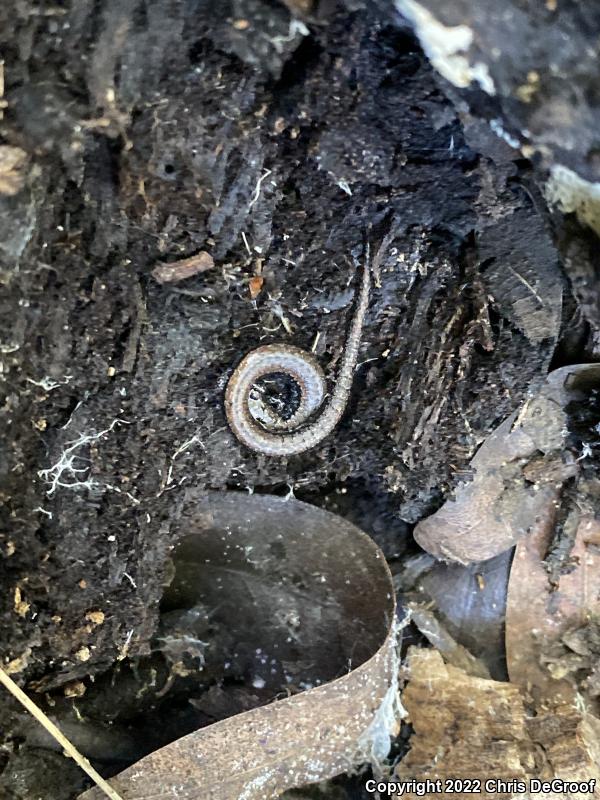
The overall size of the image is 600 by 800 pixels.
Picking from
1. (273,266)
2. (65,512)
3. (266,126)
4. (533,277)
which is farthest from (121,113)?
(533,277)

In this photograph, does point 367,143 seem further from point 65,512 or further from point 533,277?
point 65,512

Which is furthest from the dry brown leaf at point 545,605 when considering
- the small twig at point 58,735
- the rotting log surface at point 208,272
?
the small twig at point 58,735

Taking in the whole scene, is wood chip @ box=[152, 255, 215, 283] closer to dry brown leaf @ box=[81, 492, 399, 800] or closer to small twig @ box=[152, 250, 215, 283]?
small twig @ box=[152, 250, 215, 283]

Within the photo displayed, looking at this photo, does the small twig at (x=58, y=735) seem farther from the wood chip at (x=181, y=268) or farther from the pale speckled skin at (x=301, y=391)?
the wood chip at (x=181, y=268)

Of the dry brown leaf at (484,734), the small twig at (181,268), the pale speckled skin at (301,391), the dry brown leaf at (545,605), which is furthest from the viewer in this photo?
the dry brown leaf at (545,605)

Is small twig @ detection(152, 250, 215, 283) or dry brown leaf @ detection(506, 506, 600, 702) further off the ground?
small twig @ detection(152, 250, 215, 283)

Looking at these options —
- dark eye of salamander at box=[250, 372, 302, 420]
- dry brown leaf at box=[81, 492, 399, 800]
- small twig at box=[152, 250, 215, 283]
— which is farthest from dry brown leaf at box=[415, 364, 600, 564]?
small twig at box=[152, 250, 215, 283]
